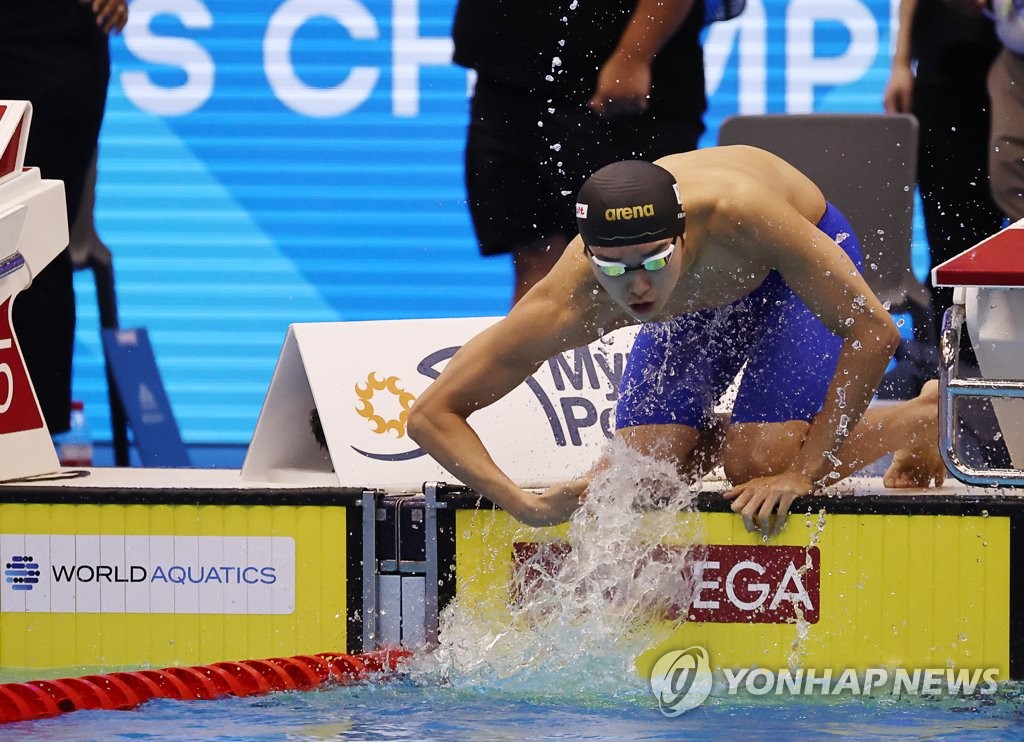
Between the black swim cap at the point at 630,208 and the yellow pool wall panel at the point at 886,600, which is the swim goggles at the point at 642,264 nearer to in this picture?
the black swim cap at the point at 630,208

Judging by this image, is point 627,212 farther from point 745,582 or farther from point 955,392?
point 745,582

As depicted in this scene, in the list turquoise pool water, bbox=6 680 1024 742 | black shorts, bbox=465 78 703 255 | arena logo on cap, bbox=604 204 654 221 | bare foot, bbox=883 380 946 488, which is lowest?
turquoise pool water, bbox=6 680 1024 742

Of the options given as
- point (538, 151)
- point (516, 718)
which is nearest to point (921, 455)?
point (516, 718)

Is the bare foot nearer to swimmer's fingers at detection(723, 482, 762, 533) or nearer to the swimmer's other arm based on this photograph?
swimmer's fingers at detection(723, 482, 762, 533)

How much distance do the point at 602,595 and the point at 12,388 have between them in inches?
62.7

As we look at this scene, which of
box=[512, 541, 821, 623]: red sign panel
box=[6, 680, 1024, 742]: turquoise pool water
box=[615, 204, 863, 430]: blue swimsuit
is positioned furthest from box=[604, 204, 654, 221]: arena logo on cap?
box=[6, 680, 1024, 742]: turquoise pool water

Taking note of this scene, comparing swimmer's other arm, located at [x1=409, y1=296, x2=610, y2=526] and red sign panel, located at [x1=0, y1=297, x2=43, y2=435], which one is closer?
swimmer's other arm, located at [x1=409, y1=296, x2=610, y2=526]

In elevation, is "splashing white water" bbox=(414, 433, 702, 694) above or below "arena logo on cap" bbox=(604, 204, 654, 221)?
below

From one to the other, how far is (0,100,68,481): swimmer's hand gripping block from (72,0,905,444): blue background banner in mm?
2548

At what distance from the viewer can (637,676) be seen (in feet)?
11.6

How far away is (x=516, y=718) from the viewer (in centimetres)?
321

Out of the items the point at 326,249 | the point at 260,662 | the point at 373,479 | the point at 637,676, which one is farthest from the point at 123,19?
the point at 637,676

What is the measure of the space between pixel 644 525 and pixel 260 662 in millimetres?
947

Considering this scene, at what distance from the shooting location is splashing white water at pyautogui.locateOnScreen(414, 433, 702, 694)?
3.49 metres
